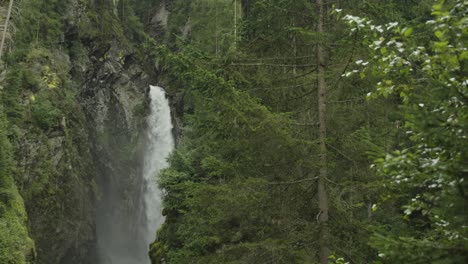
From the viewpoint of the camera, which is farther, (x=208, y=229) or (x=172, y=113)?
(x=172, y=113)

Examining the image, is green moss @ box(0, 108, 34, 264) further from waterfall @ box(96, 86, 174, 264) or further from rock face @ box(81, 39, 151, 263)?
rock face @ box(81, 39, 151, 263)

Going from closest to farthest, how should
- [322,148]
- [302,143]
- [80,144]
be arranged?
[302,143] < [322,148] < [80,144]

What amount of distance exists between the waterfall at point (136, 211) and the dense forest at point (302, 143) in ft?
18.7

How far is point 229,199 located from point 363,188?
208 centimetres

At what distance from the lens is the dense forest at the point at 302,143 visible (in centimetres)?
292

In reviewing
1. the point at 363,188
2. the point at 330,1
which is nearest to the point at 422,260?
the point at 363,188

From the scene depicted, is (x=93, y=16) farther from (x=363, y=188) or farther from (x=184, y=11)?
(x=363, y=188)

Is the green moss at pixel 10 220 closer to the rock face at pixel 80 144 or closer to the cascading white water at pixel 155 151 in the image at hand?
the rock face at pixel 80 144

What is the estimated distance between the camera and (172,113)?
33.9 m

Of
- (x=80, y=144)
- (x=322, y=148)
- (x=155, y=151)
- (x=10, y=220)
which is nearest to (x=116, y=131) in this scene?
(x=155, y=151)

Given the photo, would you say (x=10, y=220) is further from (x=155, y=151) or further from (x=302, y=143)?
(x=155, y=151)

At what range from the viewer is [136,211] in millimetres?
30109

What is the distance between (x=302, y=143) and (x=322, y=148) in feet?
1.32

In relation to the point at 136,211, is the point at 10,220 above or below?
below
